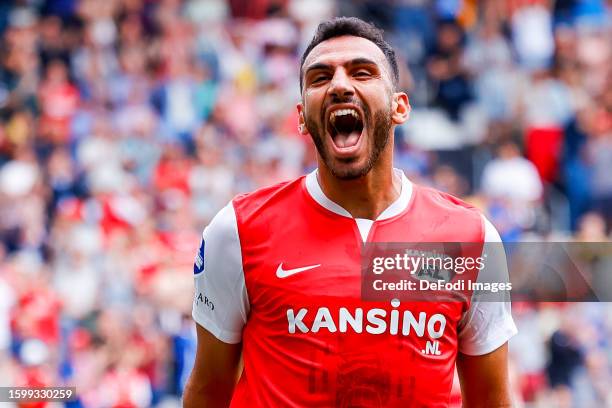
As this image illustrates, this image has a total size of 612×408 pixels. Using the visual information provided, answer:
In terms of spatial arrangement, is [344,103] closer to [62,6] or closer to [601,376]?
[601,376]

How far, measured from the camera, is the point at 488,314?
381 centimetres

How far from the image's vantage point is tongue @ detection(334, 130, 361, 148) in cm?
369

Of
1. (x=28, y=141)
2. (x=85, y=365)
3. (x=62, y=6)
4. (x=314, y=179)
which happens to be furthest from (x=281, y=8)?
(x=314, y=179)

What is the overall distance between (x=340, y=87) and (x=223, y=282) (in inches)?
29.0

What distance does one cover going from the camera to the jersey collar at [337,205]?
3.81m

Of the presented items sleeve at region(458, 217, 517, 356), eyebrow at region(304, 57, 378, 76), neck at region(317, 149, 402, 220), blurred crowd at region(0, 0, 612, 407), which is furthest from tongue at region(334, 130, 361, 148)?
blurred crowd at region(0, 0, 612, 407)

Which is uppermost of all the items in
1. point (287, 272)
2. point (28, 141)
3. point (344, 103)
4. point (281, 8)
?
point (344, 103)

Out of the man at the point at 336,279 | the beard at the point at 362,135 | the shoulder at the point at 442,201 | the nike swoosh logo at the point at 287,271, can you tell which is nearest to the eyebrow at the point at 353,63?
the man at the point at 336,279

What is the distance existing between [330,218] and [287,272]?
25 centimetres

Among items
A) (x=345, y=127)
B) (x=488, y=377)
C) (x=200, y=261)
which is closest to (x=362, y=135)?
(x=345, y=127)

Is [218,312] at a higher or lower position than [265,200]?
lower

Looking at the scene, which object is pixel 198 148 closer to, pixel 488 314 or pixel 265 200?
pixel 265 200

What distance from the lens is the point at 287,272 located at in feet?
12.0

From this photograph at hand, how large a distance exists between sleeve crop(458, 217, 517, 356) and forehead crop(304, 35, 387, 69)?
684mm
